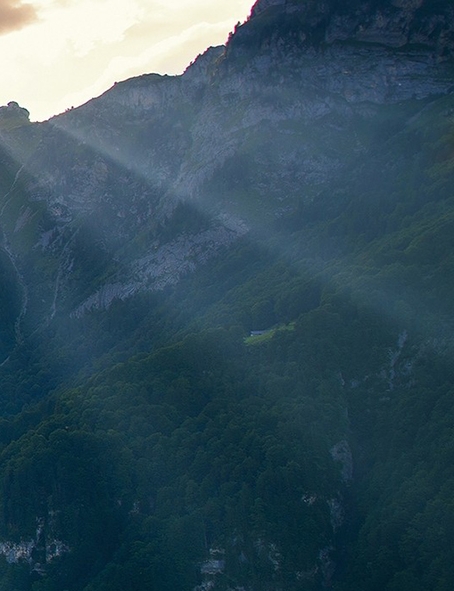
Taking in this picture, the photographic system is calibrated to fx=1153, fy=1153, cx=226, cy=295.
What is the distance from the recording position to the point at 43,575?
16388 centimetres

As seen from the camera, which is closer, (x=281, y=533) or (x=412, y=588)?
(x=412, y=588)

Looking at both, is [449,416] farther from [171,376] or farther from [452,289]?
[171,376]

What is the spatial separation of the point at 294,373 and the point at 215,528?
31.4 metres

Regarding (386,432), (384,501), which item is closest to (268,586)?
(384,501)

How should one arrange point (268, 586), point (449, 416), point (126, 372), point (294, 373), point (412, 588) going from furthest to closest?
point (126, 372)
point (294, 373)
point (449, 416)
point (268, 586)
point (412, 588)

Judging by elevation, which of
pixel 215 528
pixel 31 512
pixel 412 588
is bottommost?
pixel 412 588

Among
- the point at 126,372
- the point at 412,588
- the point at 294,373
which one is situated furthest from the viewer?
the point at 126,372

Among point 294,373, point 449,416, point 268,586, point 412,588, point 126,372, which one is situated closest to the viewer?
point 412,588

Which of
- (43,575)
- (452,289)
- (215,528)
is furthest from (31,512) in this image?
(452,289)

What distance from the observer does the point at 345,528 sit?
16100 centimetres

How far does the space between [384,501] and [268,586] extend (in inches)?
792

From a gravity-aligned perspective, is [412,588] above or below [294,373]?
below

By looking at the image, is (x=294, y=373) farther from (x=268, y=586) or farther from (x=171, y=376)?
(x=268, y=586)

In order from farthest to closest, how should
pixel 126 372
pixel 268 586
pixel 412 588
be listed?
1. pixel 126 372
2. pixel 268 586
3. pixel 412 588
